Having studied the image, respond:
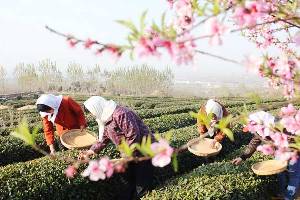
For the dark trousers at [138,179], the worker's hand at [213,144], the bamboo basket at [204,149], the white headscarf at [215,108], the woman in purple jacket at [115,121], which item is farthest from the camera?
the worker's hand at [213,144]

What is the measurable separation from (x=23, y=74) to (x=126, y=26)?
256 ft

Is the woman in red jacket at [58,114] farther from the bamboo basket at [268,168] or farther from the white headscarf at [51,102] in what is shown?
the bamboo basket at [268,168]

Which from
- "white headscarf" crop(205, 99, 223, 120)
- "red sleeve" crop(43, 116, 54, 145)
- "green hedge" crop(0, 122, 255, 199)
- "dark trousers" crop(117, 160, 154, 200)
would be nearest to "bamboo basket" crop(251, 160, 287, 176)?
"white headscarf" crop(205, 99, 223, 120)

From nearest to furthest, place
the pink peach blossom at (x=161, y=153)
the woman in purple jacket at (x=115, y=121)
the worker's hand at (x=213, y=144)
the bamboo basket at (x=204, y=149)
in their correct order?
the pink peach blossom at (x=161, y=153), the woman in purple jacket at (x=115, y=121), the bamboo basket at (x=204, y=149), the worker's hand at (x=213, y=144)

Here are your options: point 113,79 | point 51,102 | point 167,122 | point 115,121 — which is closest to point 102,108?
point 115,121

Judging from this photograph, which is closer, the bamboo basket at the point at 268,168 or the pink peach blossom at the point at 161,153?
the pink peach blossom at the point at 161,153

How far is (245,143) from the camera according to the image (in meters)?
11.0

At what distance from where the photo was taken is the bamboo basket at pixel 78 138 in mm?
7031

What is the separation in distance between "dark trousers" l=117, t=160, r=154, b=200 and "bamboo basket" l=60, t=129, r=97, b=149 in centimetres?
82

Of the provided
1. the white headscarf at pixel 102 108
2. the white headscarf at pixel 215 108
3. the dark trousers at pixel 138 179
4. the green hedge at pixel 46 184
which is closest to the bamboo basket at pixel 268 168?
the white headscarf at pixel 215 108

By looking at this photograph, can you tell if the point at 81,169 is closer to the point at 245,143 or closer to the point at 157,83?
the point at 245,143

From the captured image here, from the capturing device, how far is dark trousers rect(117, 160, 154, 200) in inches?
247

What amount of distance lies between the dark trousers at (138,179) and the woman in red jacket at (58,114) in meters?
1.25

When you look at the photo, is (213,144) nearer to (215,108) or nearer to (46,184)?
(215,108)
